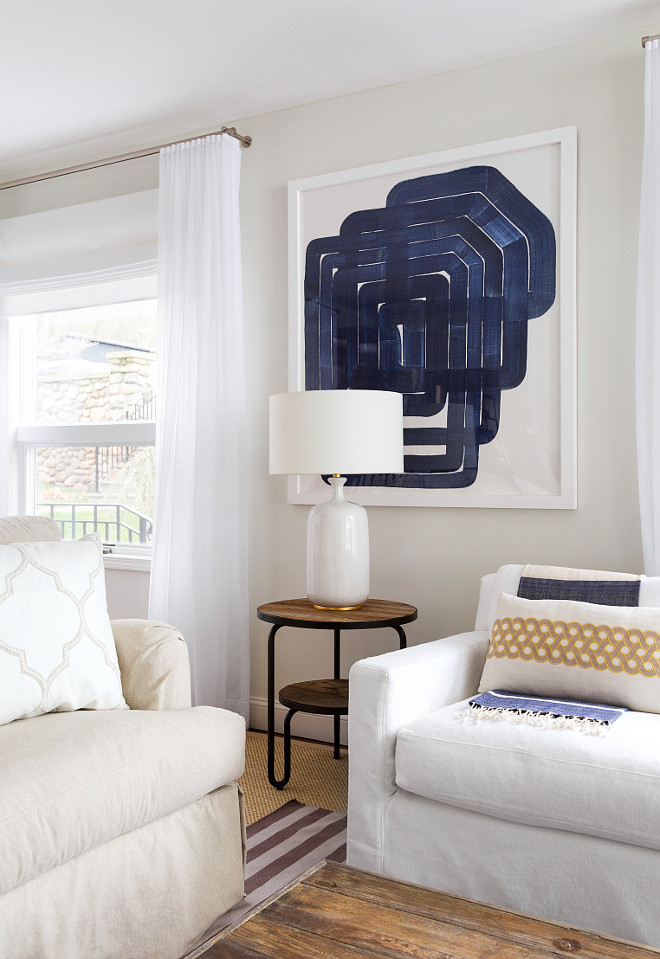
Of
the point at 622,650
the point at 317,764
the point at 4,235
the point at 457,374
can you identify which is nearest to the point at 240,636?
the point at 317,764

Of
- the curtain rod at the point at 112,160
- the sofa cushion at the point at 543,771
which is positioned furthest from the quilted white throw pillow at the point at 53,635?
the curtain rod at the point at 112,160

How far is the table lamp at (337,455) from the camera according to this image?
9.05 ft

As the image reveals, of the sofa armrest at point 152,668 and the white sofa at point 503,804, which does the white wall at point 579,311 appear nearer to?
the white sofa at point 503,804

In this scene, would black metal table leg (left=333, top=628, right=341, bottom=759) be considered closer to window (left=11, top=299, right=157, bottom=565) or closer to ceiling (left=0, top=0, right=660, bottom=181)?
window (left=11, top=299, right=157, bottom=565)

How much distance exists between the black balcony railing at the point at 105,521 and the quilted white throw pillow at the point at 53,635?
188cm

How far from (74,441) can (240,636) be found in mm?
1408

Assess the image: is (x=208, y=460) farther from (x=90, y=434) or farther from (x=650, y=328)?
(x=650, y=328)

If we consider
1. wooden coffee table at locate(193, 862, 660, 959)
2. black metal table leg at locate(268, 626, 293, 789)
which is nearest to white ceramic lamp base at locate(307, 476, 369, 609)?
black metal table leg at locate(268, 626, 293, 789)

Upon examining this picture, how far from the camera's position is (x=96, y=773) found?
1.70 meters

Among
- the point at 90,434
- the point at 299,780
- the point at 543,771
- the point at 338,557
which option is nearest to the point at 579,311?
the point at 338,557

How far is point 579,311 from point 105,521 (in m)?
2.43

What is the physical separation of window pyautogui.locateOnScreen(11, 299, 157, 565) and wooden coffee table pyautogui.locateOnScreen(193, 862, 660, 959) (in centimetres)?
282

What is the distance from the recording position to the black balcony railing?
4.04m

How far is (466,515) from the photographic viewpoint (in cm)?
307
